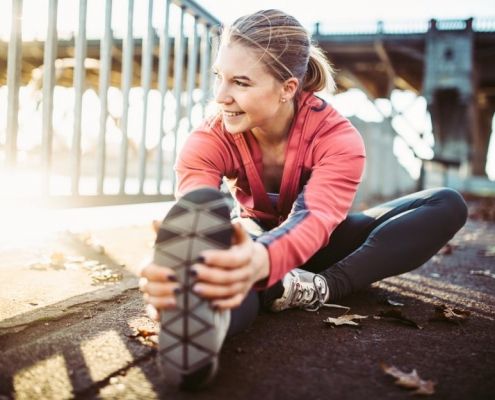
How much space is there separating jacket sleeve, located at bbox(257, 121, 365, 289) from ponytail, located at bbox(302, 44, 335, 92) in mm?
268

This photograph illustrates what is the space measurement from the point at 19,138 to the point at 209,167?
107cm

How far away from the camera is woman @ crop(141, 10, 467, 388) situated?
99 centimetres

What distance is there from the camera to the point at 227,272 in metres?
1.00

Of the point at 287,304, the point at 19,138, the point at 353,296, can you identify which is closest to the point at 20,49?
the point at 19,138

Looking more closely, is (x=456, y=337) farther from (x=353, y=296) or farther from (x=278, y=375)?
(x=278, y=375)

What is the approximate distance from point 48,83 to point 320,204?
1.56 meters

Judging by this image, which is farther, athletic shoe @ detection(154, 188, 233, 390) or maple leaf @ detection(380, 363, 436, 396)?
maple leaf @ detection(380, 363, 436, 396)

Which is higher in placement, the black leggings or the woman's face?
the woman's face

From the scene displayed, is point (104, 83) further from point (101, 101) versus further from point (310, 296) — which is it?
point (310, 296)

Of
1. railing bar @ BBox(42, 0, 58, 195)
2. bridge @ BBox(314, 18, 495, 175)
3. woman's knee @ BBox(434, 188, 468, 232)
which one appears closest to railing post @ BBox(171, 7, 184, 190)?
railing bar @ BBox(42, 0, 58, 195)

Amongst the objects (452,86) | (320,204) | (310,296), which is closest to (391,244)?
(310,296)

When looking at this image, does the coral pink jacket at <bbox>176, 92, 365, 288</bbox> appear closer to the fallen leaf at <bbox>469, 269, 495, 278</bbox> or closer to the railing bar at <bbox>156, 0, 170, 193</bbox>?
the fallen leaf at <bbox>469, 269, 495, 278</bbox>

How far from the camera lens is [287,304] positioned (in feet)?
5.40

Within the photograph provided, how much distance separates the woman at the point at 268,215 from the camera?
39.0 inches
